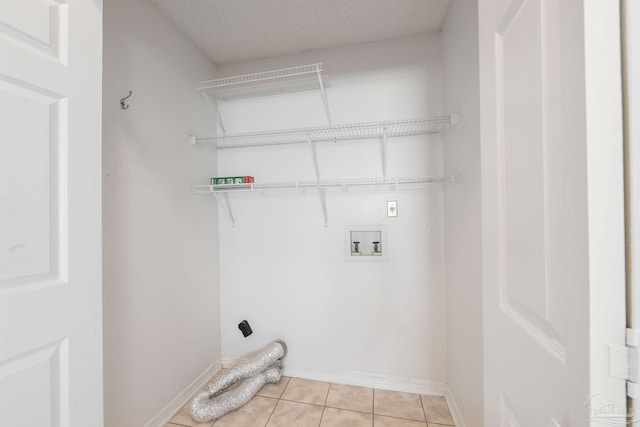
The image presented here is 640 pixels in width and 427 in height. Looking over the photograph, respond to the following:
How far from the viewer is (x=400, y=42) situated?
66.6 inches

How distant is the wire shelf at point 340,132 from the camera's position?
4.96 feet

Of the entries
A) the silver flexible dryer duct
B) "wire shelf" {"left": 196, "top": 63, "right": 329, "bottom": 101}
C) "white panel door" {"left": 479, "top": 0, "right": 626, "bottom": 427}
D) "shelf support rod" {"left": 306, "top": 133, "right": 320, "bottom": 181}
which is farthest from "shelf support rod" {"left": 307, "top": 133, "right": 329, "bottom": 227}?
"white panel door" {"left": 479, "top": 0, "right": 626, "bottom": 427}

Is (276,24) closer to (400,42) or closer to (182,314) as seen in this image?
(400,42)

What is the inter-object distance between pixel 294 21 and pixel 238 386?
244cm

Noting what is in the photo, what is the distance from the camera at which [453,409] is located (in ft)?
4.74

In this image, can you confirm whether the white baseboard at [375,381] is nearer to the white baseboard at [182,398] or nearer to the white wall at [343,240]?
the white wall at [343,240]

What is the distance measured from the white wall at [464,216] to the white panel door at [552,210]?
524 millimetres

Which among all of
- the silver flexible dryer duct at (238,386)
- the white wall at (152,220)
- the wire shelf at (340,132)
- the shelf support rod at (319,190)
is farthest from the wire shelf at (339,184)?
the silver flexible dryer duct at (238,386)

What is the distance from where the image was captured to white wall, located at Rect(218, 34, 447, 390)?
1.67 meters

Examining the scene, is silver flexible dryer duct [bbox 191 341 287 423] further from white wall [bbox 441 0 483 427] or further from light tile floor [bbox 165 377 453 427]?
white wall [bbox 441 0 483 427]

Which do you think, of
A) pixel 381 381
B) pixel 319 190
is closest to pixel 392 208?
pixel 319 190

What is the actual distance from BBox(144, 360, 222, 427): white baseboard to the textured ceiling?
2.41m

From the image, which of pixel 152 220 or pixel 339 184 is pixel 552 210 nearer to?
pixel 339 184
